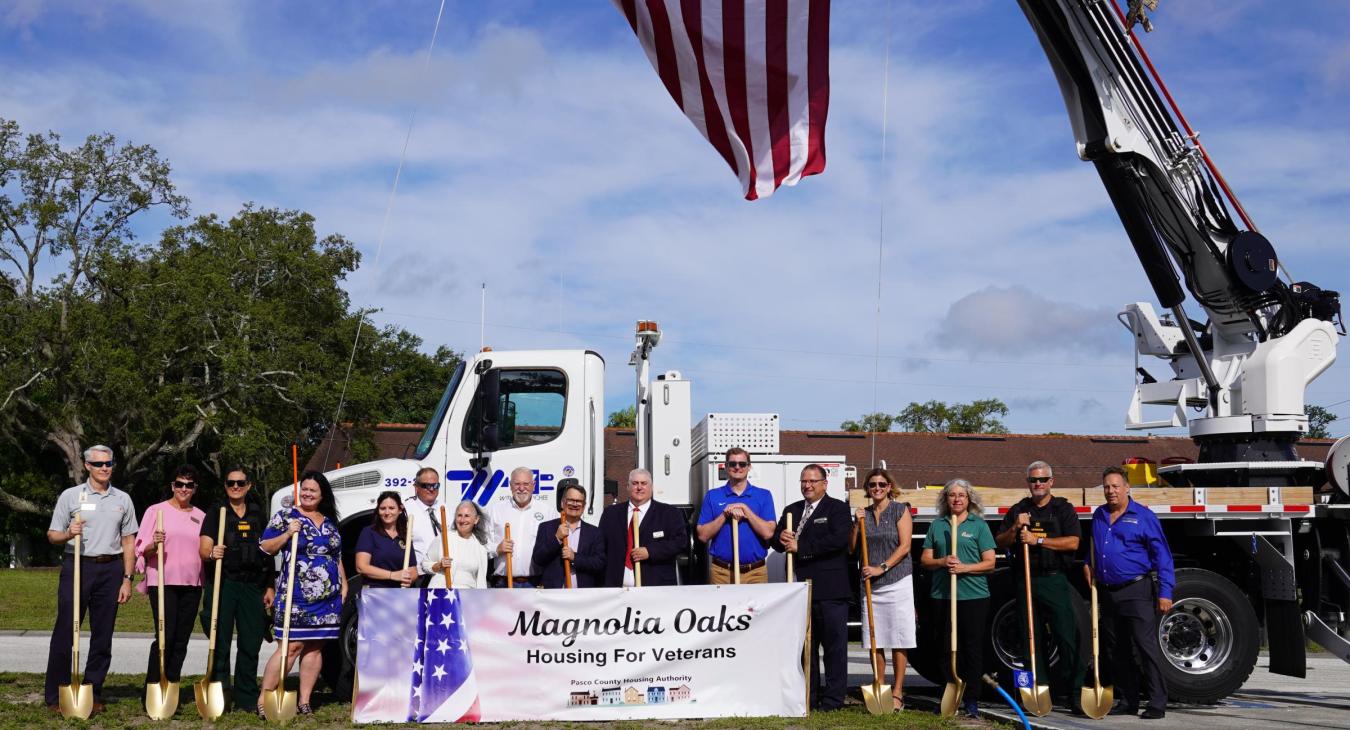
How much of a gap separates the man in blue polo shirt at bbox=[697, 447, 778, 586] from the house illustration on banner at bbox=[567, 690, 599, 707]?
1252 mm

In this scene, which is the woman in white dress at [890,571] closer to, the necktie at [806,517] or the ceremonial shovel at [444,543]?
the necktie at [806,517]

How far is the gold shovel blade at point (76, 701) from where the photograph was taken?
28.5ft

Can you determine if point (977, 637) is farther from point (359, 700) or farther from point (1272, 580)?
point (359, 700)

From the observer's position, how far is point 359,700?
28.0 feet

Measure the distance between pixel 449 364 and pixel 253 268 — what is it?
42.4 ft

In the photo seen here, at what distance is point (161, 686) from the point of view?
8.80m

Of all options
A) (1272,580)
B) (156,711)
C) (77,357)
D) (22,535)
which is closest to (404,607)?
(156,711)

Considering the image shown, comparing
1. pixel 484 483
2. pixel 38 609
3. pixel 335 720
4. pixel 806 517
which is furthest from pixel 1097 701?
pixel 38 609

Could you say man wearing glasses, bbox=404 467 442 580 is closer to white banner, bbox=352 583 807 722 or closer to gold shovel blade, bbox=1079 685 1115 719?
white banner, bbox=352 583 807 722

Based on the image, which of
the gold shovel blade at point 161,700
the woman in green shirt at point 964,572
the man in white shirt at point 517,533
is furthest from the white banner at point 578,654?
→ the gold shovel blade at point 161,700

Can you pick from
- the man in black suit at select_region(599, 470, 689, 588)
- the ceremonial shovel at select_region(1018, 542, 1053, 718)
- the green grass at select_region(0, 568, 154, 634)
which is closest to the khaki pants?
the man in black suit at select_region(599, 470, 689, 588)

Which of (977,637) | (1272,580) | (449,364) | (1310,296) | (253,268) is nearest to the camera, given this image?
(977,637)

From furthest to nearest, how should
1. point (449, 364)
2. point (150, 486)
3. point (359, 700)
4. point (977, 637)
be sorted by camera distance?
point (449, 364) → point (150, 486) → point (977, 637) → point (359, 700)

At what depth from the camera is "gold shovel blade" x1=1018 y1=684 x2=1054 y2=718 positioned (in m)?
9.20
